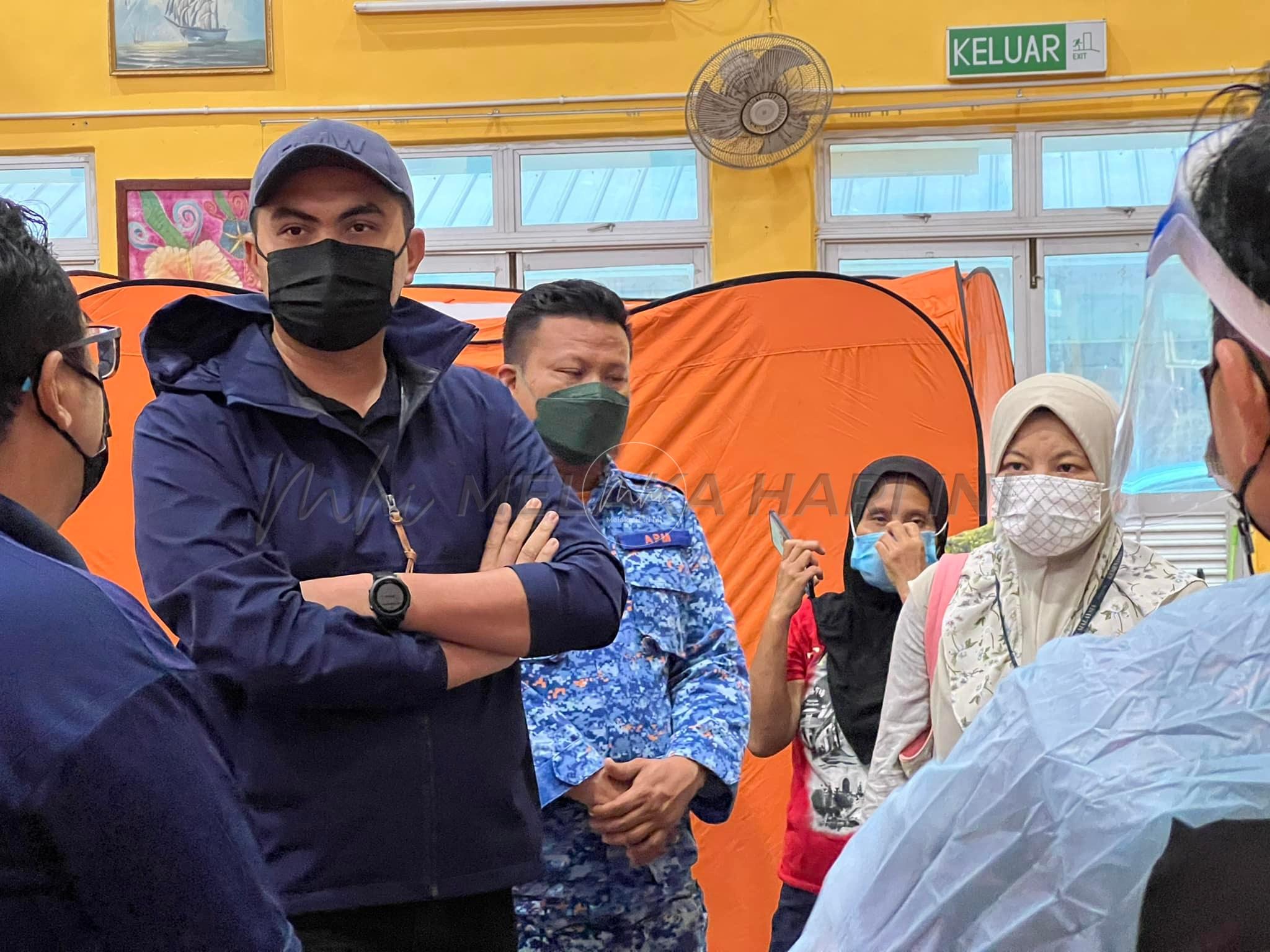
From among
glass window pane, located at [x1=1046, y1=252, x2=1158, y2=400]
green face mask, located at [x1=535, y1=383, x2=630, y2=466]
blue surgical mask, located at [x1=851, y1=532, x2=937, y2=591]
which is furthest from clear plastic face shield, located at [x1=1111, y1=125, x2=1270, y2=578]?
glass window pane, located at [x1=1046, y1=252, x2=1158, y2=400]

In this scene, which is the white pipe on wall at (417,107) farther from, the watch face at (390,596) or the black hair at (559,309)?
the watch face at (390,596)

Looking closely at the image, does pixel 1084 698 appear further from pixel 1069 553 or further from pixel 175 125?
pixel 175 125

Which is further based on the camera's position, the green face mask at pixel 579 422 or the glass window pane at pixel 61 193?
the glass window pane at pixel 61 193

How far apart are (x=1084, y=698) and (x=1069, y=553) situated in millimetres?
1332

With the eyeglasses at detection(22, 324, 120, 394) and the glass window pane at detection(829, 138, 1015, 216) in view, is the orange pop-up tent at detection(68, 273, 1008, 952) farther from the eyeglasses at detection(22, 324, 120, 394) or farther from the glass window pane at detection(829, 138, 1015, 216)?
the glass window pane at detection(829, 138, 1015, 216)

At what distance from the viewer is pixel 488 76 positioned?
21.6ft

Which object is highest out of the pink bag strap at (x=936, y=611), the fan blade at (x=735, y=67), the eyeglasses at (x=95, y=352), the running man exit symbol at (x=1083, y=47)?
the running man exit symbol at (x=1083, y=47)

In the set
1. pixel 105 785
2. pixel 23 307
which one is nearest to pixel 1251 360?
pixel 105 785

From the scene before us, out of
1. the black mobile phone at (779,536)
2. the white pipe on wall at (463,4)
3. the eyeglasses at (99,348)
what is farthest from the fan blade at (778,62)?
the eyeglasses at (99,348)

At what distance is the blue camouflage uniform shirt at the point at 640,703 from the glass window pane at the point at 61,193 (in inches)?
216

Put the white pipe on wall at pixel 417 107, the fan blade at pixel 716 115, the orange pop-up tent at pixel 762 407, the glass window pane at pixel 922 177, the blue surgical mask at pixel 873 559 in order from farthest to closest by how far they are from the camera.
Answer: the glass window pane at pixel 922 177 → the white pipe on wall at pixel 417 107 → the fan blade at pixel 716 115 → the orange pop-up tent at pixel 762 407 → the blue surgical mask at pixel 873 559

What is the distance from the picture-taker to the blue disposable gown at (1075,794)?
0.71 meters

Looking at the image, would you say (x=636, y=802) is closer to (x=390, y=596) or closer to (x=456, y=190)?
(x=390, y=596)

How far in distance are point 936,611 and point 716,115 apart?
14.1 feet
